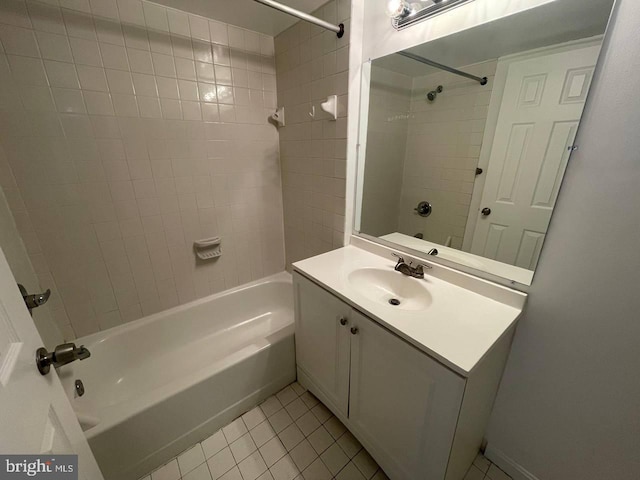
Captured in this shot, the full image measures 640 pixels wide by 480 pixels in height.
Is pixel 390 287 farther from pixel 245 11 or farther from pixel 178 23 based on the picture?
pixel 178 23

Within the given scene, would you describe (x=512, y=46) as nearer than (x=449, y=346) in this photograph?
No

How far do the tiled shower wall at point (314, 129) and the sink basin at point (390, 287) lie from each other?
379mm

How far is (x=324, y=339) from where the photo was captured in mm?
1224

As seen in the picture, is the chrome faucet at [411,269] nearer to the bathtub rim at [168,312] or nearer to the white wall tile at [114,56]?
the bathtub rim at [168,312]

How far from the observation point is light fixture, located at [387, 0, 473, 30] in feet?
3.24

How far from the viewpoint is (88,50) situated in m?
1.23

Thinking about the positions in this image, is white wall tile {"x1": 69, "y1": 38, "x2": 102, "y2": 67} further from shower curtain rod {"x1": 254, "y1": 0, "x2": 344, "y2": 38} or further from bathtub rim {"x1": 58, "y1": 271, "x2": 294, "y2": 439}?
bathtub rim {"x1": 58, "y1": 271, "x2": 294, "y2": 439}

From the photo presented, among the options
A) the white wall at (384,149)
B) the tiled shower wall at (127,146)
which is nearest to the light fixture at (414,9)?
the white wall at (384,149)

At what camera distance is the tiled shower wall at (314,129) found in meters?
1.35

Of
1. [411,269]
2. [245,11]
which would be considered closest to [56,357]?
[411,269]

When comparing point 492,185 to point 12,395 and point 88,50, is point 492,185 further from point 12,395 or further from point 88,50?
point 88,50

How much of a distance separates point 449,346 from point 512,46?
1063 mm

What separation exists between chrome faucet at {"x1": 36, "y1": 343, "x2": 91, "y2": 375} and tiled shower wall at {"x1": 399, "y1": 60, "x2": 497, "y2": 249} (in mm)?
1360

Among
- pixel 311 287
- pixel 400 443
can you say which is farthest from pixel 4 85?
pixel 400 443
